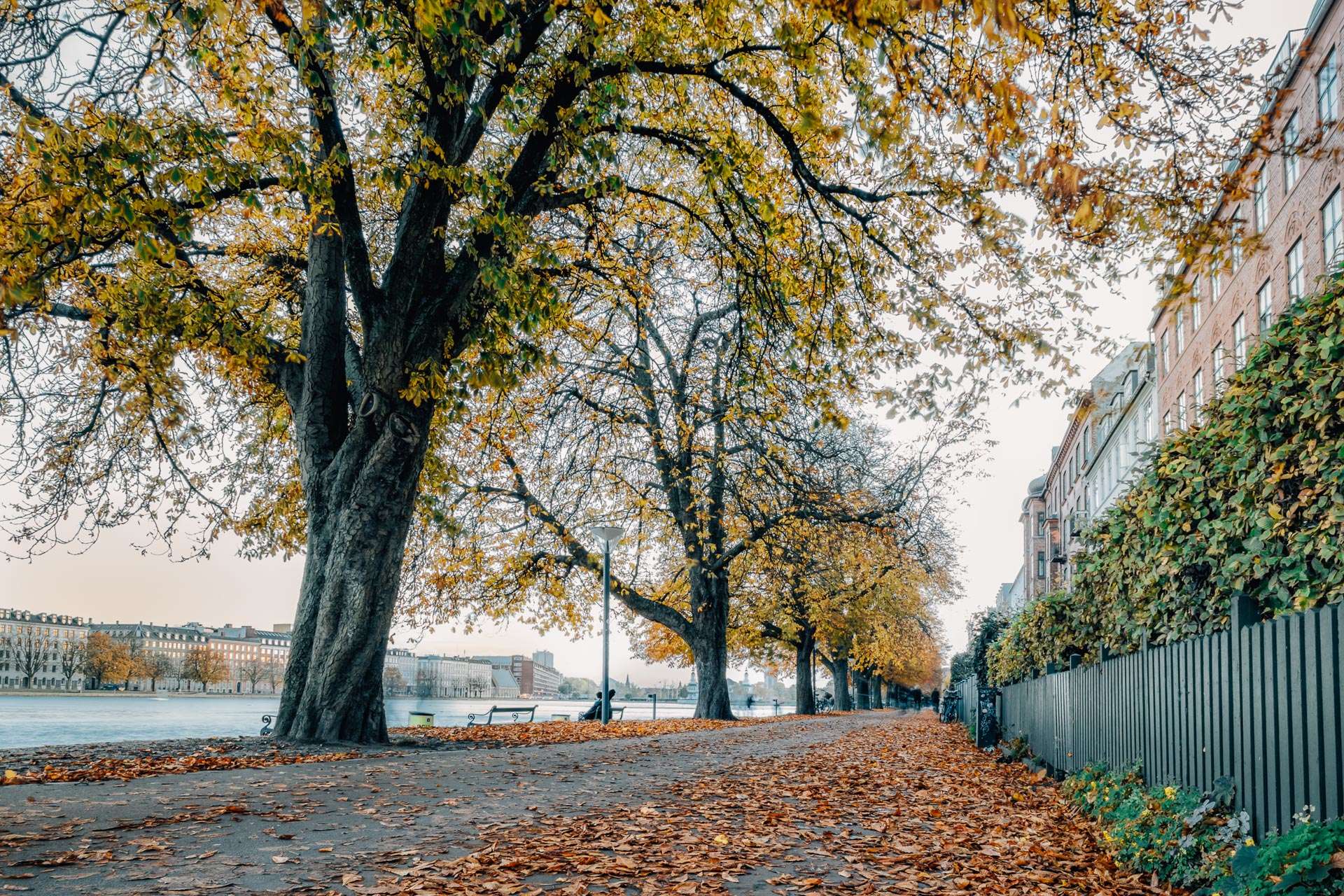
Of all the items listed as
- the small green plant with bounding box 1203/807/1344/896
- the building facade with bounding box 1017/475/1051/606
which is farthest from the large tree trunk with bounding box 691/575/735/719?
the building facade with bounding box 1017/475/1051/606

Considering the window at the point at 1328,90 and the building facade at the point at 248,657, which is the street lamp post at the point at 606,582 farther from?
the building facade at the point at 248,657

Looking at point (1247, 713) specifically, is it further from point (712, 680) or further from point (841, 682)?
point (841, 682)

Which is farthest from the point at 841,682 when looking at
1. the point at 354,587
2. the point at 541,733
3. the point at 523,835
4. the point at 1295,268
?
the point at 523,835

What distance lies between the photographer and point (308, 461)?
10.6 meters

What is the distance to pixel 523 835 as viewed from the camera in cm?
540

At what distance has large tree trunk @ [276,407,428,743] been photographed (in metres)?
9.70

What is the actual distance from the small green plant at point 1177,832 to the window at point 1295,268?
2220cm

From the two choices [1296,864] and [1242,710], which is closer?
[1296,864]

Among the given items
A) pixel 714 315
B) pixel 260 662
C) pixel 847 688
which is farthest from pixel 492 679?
pixel 714 315

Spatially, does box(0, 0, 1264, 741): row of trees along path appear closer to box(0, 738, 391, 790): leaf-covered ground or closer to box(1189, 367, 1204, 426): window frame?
box(0, 738, 391, 790): leaf-covered ground

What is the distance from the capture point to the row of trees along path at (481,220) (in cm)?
621

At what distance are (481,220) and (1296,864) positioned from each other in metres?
7.65

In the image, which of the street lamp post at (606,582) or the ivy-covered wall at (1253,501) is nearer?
the ivy-covered wall at (1253,501)

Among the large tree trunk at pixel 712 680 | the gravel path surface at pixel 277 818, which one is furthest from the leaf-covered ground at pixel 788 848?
the large tree trunk at pixel 712 680
